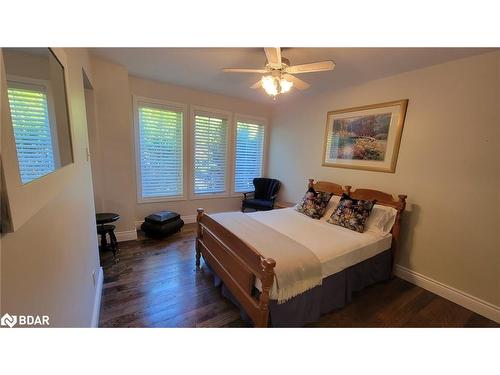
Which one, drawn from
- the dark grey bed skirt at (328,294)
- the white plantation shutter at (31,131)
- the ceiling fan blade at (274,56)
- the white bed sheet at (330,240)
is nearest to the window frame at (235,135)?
the white bed sheet at (330,240)

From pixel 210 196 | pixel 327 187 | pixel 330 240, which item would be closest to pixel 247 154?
pixel 210 196

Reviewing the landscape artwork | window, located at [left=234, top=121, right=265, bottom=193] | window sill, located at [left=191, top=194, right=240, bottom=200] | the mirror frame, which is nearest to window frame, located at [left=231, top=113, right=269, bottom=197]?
window, located at [left=234, top=121, right=265, bottom=193]

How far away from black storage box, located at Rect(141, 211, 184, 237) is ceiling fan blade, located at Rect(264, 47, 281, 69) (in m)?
2.66

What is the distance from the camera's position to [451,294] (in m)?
2.10

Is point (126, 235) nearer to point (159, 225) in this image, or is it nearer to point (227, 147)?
point (159, 225)

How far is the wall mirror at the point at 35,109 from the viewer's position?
56 centimetres

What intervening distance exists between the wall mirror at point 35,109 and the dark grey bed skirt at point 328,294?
1549 millimetres

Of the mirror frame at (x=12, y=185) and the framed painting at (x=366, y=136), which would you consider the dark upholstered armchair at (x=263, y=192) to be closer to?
the framed painting at (x=366, y=136)

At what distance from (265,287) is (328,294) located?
0.79 metres

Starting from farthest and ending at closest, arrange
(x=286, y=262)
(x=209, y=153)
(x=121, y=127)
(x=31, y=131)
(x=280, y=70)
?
(x=209, y=153) < (x=121, y=127) < (x=280, y=70) < (x=286, y=262) < (x=31, y=131)

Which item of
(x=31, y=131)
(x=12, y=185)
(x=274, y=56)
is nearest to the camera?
(x=12, y=185)

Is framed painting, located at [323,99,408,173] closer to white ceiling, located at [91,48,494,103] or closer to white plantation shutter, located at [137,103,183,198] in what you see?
white ceiling, located at [91,48,494,103]
